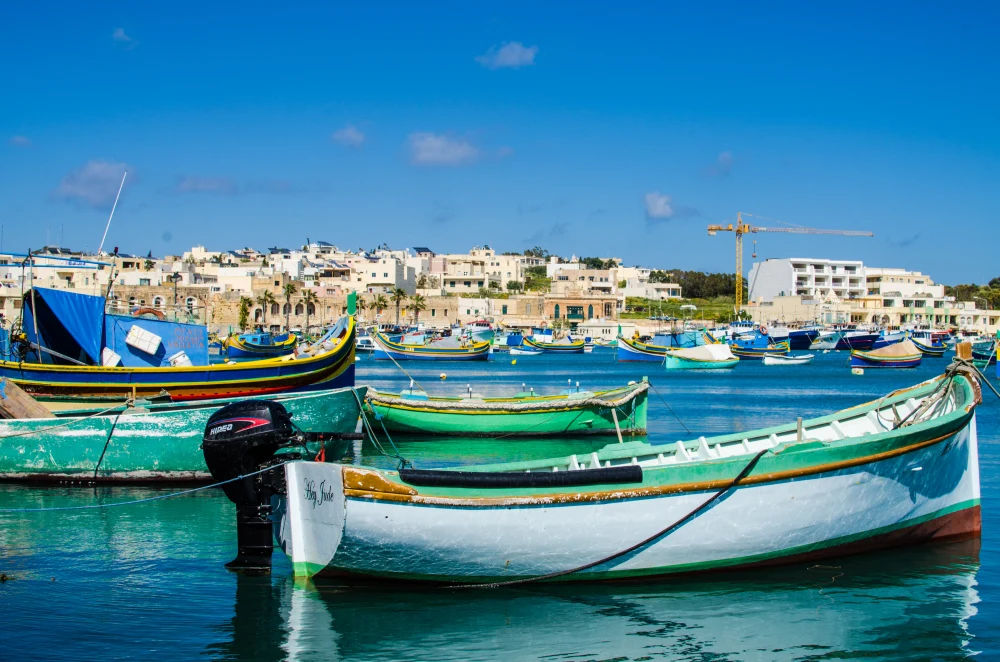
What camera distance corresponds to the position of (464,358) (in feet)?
264

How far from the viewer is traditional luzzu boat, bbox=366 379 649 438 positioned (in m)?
24.9

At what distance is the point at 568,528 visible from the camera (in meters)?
10.3

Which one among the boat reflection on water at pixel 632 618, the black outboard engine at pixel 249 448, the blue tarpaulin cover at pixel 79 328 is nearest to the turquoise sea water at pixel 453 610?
the boat reflection on water at pixel 632 618

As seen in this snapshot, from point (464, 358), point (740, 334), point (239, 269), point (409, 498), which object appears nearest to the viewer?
point (409, 498)

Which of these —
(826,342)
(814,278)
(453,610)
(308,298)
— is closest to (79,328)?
(453,610)

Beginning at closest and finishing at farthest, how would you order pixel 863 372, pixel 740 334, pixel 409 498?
1. pixel 409 498
2. pixel 863 372
3. pixel 740 334

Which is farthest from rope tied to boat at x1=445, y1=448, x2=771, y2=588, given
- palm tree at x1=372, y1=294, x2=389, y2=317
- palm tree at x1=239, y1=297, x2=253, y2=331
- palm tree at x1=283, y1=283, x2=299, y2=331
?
palm tree at x1=372, y1=294, x2=389, y2=317

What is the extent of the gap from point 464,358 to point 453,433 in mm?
55496

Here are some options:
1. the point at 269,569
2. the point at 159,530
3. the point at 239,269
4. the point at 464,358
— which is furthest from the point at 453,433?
the point at 239,269

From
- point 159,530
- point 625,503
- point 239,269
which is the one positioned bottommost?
point 159,530

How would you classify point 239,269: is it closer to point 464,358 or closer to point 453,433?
point 464,358

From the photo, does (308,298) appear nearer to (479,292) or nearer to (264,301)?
(264,301)

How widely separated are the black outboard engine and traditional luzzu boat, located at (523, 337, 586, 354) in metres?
89.7

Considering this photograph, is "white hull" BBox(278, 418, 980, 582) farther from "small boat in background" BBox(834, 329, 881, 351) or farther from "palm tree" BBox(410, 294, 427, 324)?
"palm tree" BBox(410, 294, 427, 324)
